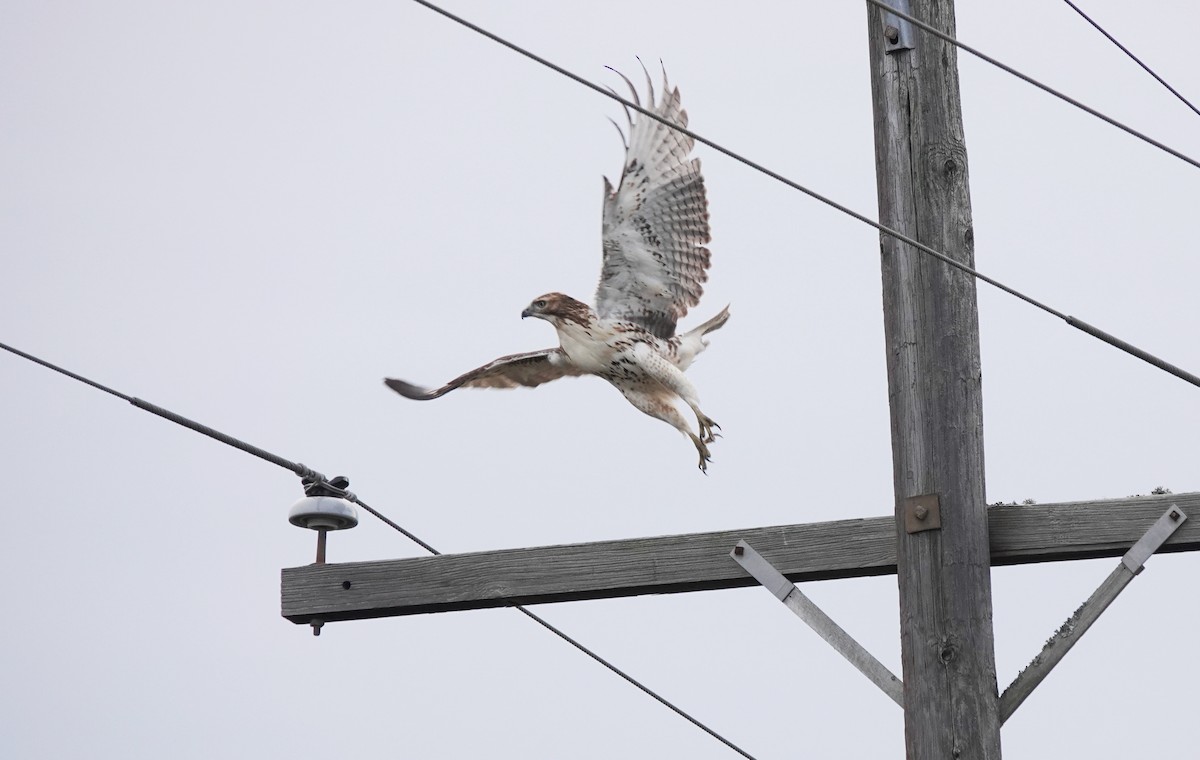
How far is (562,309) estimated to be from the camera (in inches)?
233

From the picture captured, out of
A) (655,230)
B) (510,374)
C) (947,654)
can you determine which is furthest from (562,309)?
(947,654)

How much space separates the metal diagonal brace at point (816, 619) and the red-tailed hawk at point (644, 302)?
3.86 ft

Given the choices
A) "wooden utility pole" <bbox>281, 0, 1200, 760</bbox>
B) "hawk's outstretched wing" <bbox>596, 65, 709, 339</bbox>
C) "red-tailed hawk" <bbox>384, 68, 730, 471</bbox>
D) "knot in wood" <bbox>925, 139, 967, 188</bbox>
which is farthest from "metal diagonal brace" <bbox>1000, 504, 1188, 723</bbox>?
"hawk's outstretched wing" <bbox>596, 65, 709, 339</bbox>

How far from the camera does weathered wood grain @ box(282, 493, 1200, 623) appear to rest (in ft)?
13.7

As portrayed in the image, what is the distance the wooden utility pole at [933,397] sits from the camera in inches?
158

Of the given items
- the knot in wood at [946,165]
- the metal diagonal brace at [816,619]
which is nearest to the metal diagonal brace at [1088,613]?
the metal diagonal brace at [816,619]

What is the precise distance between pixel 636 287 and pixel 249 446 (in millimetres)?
1829

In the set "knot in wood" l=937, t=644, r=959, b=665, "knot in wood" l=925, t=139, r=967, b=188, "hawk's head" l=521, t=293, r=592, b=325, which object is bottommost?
"knot in wood" l=937, t=644, r=959, b=665

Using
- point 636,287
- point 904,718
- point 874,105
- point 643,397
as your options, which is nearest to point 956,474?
point 904,718

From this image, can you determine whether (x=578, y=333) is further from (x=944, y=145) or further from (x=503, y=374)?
(x=944, y=145)

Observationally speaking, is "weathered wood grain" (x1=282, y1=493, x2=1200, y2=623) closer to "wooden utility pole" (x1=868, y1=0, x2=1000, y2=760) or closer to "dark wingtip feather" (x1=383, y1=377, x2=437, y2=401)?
"wooden utility pole" (x1=868, y1=0, x2=1000, y2=760)

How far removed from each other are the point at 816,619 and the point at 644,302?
2.12m

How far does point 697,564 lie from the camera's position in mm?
4461

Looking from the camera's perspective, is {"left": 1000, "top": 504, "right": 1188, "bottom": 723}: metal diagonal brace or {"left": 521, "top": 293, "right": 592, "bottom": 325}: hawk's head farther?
{"left": 521, "top": 293, "right": 592, "bottom": 325}: hawk's head
